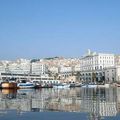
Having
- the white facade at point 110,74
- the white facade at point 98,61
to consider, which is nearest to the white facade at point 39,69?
the white facade at point 98,61

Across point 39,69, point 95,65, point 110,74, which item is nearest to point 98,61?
point 95,65

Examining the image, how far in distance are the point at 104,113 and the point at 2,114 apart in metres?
5.92

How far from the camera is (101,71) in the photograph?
403ft

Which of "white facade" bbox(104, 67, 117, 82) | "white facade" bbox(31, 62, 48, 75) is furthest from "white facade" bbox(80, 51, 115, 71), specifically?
"white facade" bbox(31, 62, 48, 75)

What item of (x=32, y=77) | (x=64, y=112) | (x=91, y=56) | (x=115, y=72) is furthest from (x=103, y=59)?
(x=64, y=112)

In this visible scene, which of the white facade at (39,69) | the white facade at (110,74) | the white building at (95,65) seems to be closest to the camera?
the white facade at (110,74)

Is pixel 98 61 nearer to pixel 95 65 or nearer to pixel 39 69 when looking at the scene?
pixel 95 65

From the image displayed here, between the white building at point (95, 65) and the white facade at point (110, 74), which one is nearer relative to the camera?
the white facade at point (110, 74)

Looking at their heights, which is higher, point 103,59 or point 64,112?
point 103,59

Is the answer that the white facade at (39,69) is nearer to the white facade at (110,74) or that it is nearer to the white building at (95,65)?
the white building at (95,65)

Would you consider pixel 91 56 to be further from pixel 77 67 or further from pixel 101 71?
pixel 77 67

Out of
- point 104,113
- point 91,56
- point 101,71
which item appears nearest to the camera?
point 104,113

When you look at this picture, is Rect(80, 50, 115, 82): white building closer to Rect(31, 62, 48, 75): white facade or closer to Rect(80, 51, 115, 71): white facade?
Rect(80, 51, 115, 71): white facade

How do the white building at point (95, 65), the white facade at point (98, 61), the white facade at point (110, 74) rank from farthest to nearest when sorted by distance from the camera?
the white facade at point (98, 61) < the white building at point (95, 65) < the white facade at point (110, 74)
